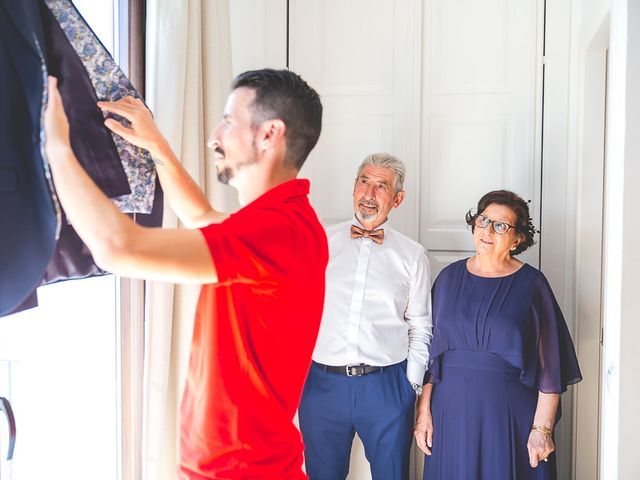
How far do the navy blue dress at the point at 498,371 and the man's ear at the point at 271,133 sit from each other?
54.6 inches

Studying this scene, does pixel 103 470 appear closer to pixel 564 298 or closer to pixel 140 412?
pixel 140 412

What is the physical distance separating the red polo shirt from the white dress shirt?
1.25 meters

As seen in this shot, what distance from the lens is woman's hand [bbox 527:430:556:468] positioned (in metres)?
2.20

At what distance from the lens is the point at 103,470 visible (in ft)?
6.70

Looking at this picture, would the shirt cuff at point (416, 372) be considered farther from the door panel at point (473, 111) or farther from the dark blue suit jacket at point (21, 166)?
the dark blue suit jacket at point (21, 166)

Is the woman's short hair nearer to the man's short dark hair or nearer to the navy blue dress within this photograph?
the navy blue dress

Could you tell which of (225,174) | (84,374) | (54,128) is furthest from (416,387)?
(54,128)

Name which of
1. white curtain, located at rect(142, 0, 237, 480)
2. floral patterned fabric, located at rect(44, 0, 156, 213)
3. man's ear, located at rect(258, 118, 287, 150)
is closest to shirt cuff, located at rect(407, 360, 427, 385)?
white curtain, located at rect(142, 0, 237, 480)

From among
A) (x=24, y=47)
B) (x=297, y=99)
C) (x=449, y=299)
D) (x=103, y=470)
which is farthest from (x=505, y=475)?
(x=24, y=47)

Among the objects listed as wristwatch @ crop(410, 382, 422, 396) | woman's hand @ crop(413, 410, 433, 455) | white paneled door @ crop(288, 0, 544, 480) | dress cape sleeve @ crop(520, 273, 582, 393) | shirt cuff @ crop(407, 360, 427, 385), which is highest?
white paneled door @ crop(288, 0, 544, 480)

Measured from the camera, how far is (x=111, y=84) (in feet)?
4.16

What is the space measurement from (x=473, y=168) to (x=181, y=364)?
61.3 inches

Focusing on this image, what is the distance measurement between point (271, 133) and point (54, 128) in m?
0.39

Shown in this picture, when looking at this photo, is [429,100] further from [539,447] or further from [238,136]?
[238,136]
